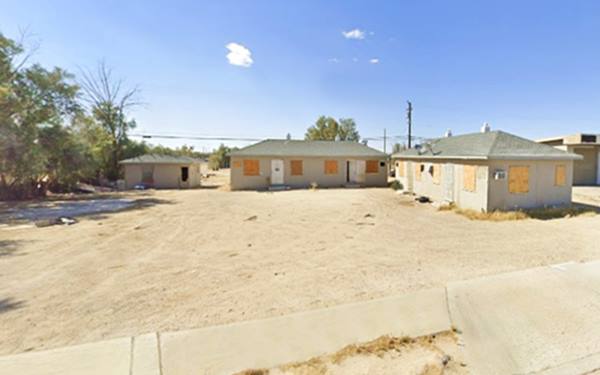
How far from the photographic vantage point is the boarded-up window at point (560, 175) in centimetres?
1196

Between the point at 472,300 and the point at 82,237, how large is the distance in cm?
914

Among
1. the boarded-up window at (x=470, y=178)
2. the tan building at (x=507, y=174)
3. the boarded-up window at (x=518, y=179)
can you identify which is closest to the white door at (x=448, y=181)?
the tan building at (x=507, y=174)

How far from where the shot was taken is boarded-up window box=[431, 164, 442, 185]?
1491 centimetres

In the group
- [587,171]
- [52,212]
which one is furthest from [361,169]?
[52,212]

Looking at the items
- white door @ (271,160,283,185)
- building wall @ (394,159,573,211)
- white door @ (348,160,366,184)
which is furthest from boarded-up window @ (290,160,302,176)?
building wall @ (394,159,573,211)

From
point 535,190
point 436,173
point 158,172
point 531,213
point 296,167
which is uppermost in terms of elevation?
point 296,167

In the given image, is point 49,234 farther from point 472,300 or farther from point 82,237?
point 472,300

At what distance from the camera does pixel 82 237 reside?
802cm

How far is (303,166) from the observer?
71.9 ft

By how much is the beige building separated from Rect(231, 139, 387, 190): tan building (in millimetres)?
5877

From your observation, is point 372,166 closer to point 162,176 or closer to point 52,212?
point 162,176

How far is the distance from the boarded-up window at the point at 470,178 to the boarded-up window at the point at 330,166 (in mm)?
10658

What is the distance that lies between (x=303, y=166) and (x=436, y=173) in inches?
376

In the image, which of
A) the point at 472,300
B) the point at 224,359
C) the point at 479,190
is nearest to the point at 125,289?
the point at 224,359
